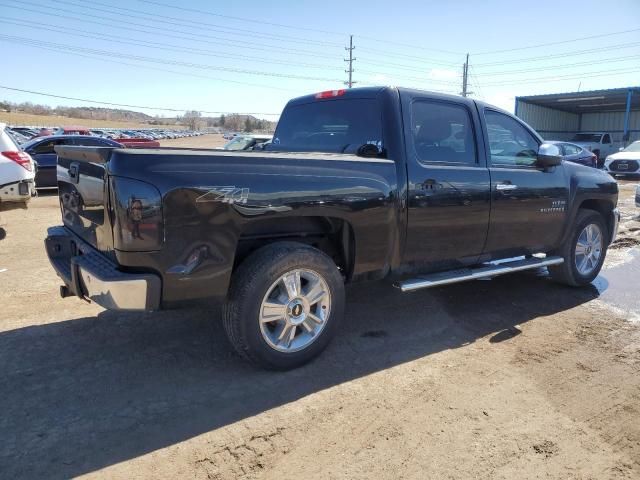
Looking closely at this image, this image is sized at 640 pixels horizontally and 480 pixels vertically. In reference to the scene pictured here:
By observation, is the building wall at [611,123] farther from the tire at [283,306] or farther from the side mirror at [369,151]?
the tire at [283,306]

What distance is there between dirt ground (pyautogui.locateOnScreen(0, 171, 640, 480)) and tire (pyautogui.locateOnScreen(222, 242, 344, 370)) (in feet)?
0.62

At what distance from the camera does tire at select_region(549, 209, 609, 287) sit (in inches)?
222

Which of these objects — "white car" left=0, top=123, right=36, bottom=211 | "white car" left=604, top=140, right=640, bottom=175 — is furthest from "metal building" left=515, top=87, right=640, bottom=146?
"white car" left=0, top=123, right=36, bottom=211

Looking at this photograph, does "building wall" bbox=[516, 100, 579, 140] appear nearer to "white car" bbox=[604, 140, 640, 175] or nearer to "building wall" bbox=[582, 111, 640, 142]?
"building wall" bbox=[582, 111, 640, 142]

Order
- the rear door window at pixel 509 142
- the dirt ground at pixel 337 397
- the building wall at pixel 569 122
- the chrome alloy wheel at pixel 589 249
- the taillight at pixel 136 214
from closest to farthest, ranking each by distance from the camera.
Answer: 1. the dirt ground at pixel 337 397
2. the taillight at pixel 136 214
3. the rear door window at pixel 509 142
4. the chrome alloy wheel at pixel 589 249
5. the building wall at pixel 569 122

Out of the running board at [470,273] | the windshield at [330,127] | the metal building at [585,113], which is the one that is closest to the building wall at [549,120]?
the metal building at [585,113]

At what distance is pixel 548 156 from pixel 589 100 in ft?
110

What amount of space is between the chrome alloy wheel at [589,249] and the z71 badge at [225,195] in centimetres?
420

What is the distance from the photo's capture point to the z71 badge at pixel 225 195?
301cm

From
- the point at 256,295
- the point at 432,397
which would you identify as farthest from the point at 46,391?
the point at 432,397

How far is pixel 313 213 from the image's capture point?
350cm

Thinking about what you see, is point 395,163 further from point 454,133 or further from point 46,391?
point 46,391

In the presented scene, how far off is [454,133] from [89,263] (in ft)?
10.3

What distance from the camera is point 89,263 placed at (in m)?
3.22
